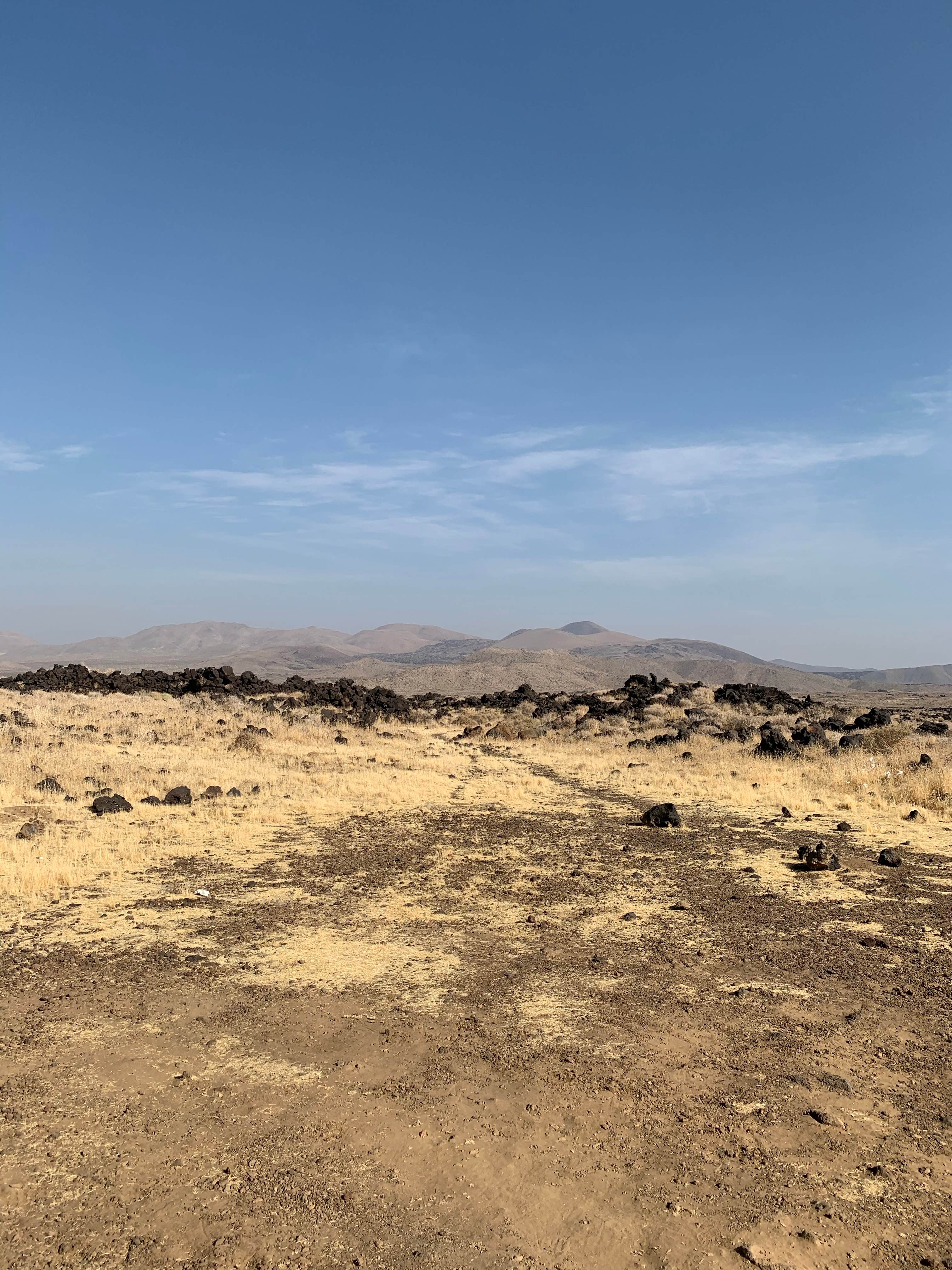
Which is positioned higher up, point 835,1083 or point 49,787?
point 835,1083

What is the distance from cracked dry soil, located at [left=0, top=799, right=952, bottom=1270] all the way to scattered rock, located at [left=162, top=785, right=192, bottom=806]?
6.26 metres

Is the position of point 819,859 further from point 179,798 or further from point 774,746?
point 774,746

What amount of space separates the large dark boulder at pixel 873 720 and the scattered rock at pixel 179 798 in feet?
80.9

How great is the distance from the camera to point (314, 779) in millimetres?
20922

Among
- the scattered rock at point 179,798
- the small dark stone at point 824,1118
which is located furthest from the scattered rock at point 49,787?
the small dark stone at point 824,1118

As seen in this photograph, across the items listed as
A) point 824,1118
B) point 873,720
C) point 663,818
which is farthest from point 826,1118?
point 873,720

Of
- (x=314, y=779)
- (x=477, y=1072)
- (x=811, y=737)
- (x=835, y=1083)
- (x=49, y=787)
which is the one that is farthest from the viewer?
(x=811, y=737)

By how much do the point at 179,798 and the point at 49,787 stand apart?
315 cm

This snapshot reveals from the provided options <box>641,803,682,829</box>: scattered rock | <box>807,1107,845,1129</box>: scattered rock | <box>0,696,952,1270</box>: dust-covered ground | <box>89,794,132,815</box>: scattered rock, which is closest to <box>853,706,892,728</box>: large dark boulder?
<box>641,803,682,829</box>: scattered rock

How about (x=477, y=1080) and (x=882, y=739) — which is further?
(x=882, y=739)

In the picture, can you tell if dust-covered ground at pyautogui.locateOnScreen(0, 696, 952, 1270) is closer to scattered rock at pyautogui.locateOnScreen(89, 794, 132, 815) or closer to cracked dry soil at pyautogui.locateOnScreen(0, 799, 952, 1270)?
cracked dry soil at pyautogui.locateOnScreen(0, 799, 952, 1270)

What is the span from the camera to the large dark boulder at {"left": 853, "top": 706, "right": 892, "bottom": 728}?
3005 centimetres

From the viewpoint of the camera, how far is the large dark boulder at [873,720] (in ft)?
98.6

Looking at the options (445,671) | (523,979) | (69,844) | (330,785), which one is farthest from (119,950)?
(445,671)
